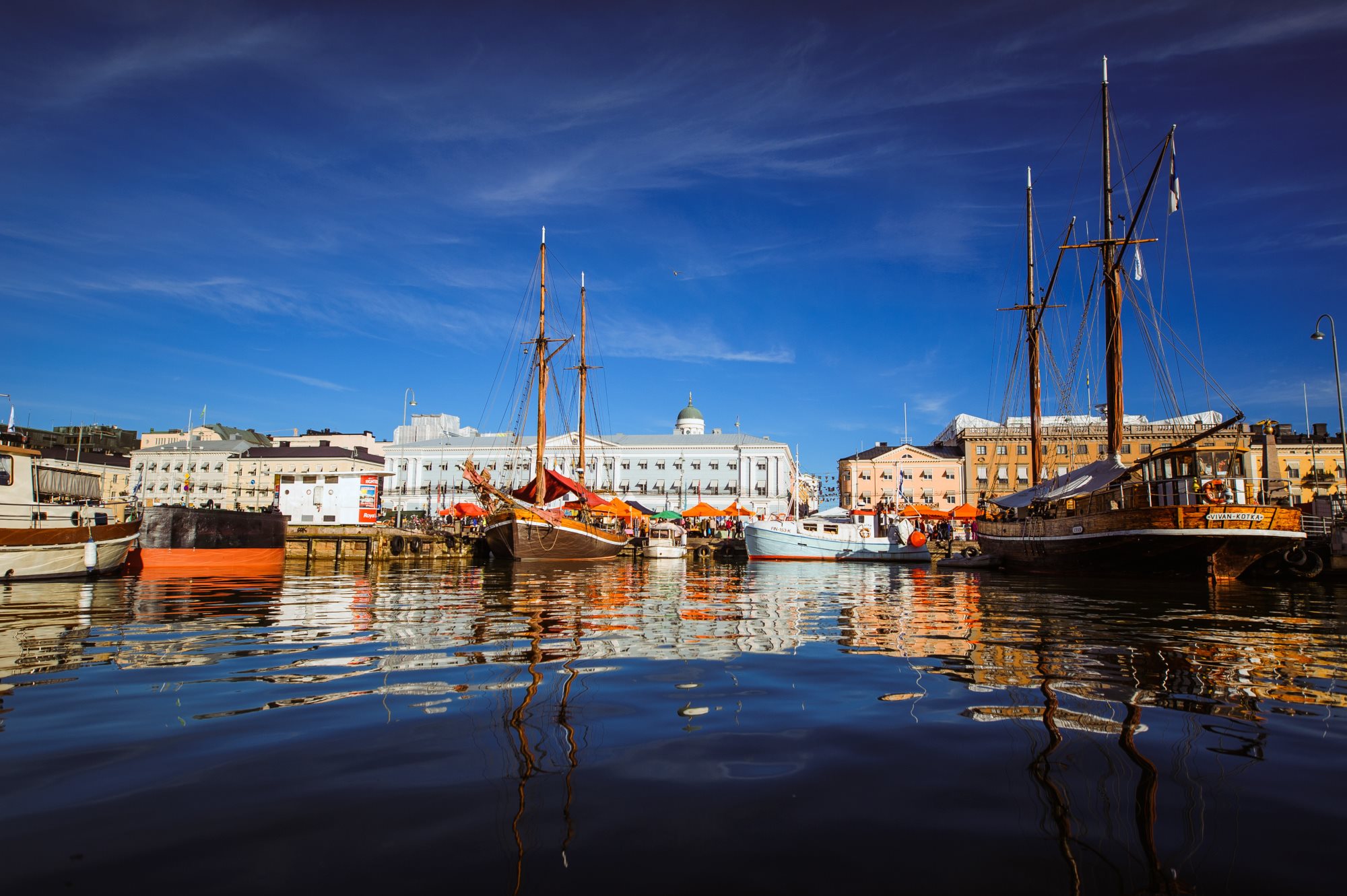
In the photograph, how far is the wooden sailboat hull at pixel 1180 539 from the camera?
1099 inches

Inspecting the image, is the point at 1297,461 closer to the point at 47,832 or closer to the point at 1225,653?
the point at 1225,653

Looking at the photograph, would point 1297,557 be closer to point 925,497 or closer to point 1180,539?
point 1180,539

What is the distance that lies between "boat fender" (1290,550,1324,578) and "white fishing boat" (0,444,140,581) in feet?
146

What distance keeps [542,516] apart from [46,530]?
83.2ft

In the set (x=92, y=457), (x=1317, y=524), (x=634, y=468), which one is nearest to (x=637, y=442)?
(x=634, y=468)

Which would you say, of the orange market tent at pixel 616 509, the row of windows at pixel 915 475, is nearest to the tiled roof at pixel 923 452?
the row of windows at pixel 915 475

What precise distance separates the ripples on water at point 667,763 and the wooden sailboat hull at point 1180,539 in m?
19.8

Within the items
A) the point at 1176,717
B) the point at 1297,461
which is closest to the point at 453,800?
the point at 1176,717

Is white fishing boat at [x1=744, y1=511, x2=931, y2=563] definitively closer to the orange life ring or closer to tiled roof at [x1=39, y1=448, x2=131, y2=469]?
the orange life ring

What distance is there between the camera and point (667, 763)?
476 centimetres

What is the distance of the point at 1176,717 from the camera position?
601 centimetres

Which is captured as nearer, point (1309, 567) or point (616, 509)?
point (1309, 567)

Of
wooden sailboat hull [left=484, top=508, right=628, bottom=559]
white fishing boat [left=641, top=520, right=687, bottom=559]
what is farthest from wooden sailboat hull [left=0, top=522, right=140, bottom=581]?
white fishing boat [left=641, top=520, right=687, bottom=559]

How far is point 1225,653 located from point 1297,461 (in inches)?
3867
